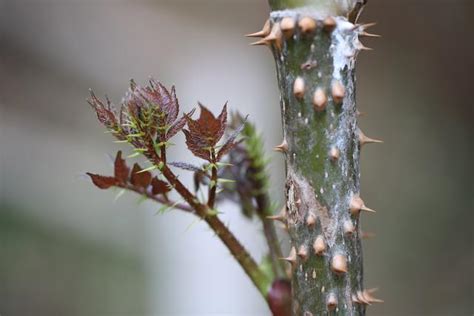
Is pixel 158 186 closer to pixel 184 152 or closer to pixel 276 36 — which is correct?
pixel 276 36

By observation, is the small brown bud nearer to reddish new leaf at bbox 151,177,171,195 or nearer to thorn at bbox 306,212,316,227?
thorn at bbox 306,212,316,227

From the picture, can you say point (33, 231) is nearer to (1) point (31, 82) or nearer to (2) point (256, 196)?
(1) point (31, 82)

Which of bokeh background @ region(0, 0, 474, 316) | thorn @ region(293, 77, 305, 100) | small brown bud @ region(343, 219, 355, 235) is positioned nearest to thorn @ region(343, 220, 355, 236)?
small brown bud @ region(343, 219, 355, 235)

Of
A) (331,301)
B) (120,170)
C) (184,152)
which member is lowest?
(331,301)

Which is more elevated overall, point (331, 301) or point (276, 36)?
point (276, 36)

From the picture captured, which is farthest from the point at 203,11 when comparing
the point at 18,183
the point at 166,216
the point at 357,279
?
the point at 357,279

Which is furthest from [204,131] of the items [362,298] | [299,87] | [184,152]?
[184,152]
